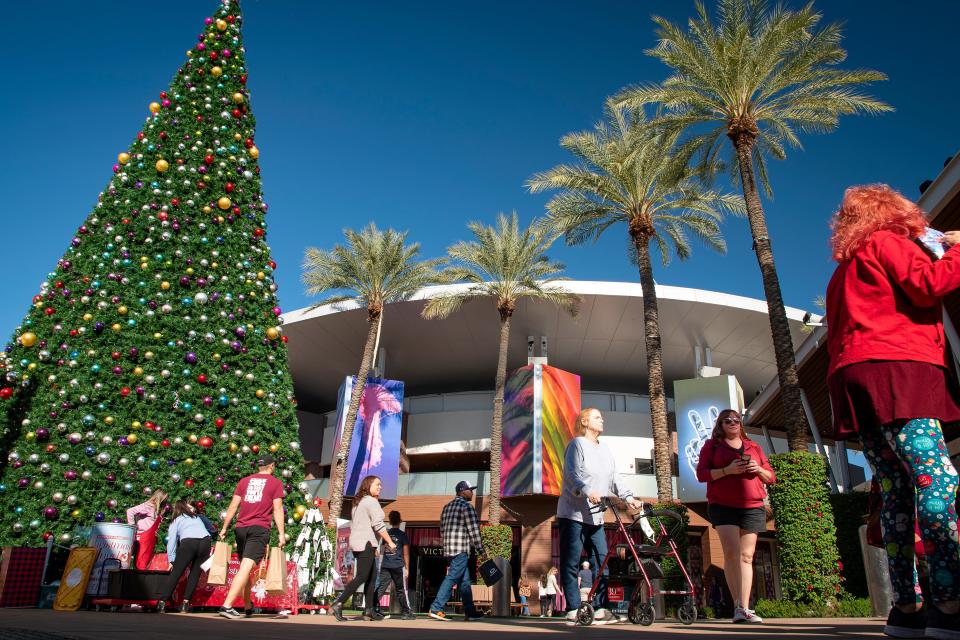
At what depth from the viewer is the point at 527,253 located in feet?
89.3

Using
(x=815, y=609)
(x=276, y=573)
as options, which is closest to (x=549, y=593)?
(x=815, y=609)

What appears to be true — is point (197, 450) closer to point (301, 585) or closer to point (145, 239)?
point (301, 585)

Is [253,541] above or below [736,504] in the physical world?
below

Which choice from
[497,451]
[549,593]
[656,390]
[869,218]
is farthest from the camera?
[497,451]

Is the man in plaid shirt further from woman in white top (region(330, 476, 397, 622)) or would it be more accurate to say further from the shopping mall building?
the shopping mall building

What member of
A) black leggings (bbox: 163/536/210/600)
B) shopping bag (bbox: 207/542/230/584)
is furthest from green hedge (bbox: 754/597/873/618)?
black leggings (bbox: 163/536/210/600)

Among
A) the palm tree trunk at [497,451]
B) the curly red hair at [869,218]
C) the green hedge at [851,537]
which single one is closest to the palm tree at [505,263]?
the palm tree trunk at [497,451]

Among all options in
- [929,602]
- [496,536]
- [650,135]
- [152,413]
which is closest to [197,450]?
[152,413]

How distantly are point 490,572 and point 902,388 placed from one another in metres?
6.42

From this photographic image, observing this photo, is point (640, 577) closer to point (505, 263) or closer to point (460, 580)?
point (460, 580)

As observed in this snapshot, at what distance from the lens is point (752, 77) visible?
50.4ft

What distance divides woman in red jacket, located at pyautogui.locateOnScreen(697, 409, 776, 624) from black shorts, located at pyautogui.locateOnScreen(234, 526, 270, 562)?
4203 mm

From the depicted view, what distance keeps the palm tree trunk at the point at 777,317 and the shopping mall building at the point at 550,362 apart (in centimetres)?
1101

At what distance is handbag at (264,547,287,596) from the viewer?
7371mm
